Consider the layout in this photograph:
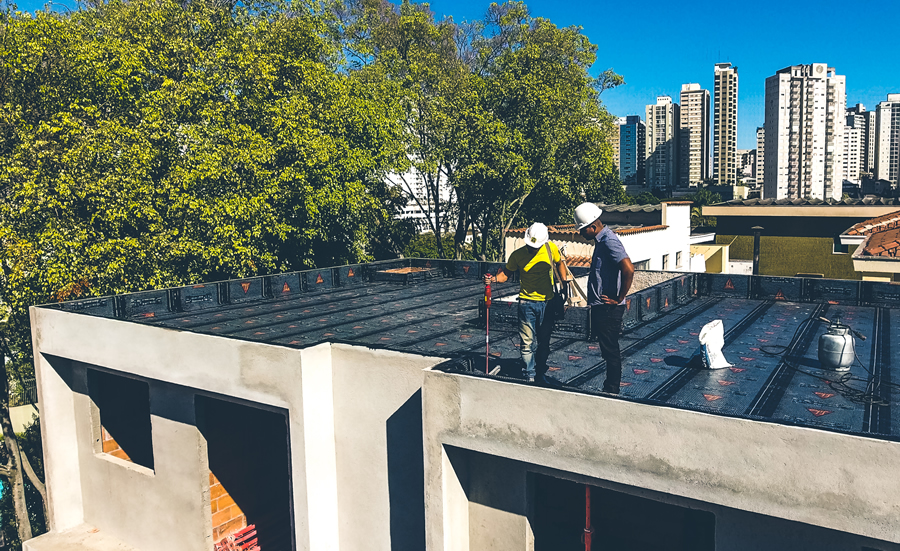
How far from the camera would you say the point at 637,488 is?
6.91 m

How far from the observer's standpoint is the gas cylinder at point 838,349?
863cm

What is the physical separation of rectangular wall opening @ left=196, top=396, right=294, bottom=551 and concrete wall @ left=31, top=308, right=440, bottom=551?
31 centimetres

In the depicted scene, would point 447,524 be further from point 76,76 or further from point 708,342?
point 76,76

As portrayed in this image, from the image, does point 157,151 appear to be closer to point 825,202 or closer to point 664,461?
point 664,461

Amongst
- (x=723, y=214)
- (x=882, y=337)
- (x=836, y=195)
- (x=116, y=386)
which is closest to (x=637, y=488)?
(x=882, y=337)

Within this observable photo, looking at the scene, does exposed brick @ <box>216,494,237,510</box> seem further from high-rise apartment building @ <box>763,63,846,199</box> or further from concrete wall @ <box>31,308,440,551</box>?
high-rise apartment building @ <box>763,63,846,199</box>

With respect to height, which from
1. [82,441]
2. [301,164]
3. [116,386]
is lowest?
[82,441]

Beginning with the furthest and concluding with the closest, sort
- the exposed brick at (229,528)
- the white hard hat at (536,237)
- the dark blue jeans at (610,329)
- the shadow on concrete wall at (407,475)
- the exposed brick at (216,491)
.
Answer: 1. the exposed brick at (229,528)
2. the exposed brick at (216,491)
3. the shadow on concrete wall at (407,475)
4. the white hard hat at (536,237)
5. the dark blue jeans at (610,329)

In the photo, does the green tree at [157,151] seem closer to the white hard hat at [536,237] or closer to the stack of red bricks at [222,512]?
the stack of red bricks at [222,512]

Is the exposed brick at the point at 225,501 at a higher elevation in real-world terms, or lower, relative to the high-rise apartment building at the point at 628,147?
lower

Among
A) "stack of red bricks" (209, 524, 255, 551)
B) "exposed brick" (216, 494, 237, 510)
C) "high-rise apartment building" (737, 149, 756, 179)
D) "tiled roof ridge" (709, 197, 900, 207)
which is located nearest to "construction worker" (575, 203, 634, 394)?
"exposed brick" (216, 494, 237, 510)

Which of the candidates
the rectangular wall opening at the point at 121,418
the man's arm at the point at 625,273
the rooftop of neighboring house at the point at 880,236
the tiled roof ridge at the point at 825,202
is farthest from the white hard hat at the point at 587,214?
the tiled roof ridge at the point at 825,202

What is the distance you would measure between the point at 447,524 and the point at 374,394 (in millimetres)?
2180

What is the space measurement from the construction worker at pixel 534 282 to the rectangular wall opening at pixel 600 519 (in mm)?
1629
